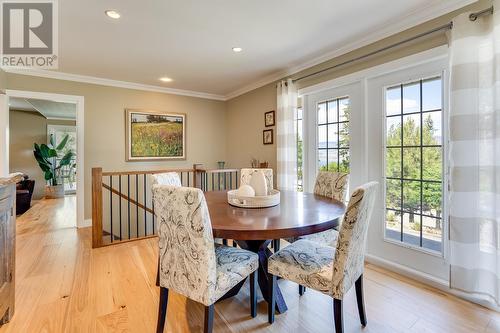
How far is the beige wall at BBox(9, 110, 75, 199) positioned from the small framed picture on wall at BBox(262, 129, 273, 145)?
7101mm

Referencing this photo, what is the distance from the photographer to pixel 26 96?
11.8 feet

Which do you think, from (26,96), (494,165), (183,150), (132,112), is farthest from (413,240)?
(26,96)

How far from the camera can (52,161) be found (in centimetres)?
761

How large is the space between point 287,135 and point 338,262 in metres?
2.38

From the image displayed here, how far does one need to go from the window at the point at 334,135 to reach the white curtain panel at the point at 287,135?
0.36 metres

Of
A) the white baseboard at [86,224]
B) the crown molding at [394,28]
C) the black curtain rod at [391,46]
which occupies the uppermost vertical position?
the crown molding at [394,28]

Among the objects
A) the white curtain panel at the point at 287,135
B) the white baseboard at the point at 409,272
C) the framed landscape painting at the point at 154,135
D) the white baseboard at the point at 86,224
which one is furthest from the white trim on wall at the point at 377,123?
the white baseboard at the point at 86,224

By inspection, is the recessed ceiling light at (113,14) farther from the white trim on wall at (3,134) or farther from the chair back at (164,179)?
the white trim on wall at (3,134)

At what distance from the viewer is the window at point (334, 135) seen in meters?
3.05

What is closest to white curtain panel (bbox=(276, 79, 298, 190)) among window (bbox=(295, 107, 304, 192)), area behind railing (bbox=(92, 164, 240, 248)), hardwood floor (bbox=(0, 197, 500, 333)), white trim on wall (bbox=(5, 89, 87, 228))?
window (bbox=(295, 107, 304, 192))

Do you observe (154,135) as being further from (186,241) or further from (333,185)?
(186,241)

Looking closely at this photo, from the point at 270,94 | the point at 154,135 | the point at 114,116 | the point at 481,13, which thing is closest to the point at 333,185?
the point at 481,13

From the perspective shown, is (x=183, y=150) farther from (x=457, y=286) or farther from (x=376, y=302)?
(x=457, y=286)

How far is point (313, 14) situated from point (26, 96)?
12.8ft
